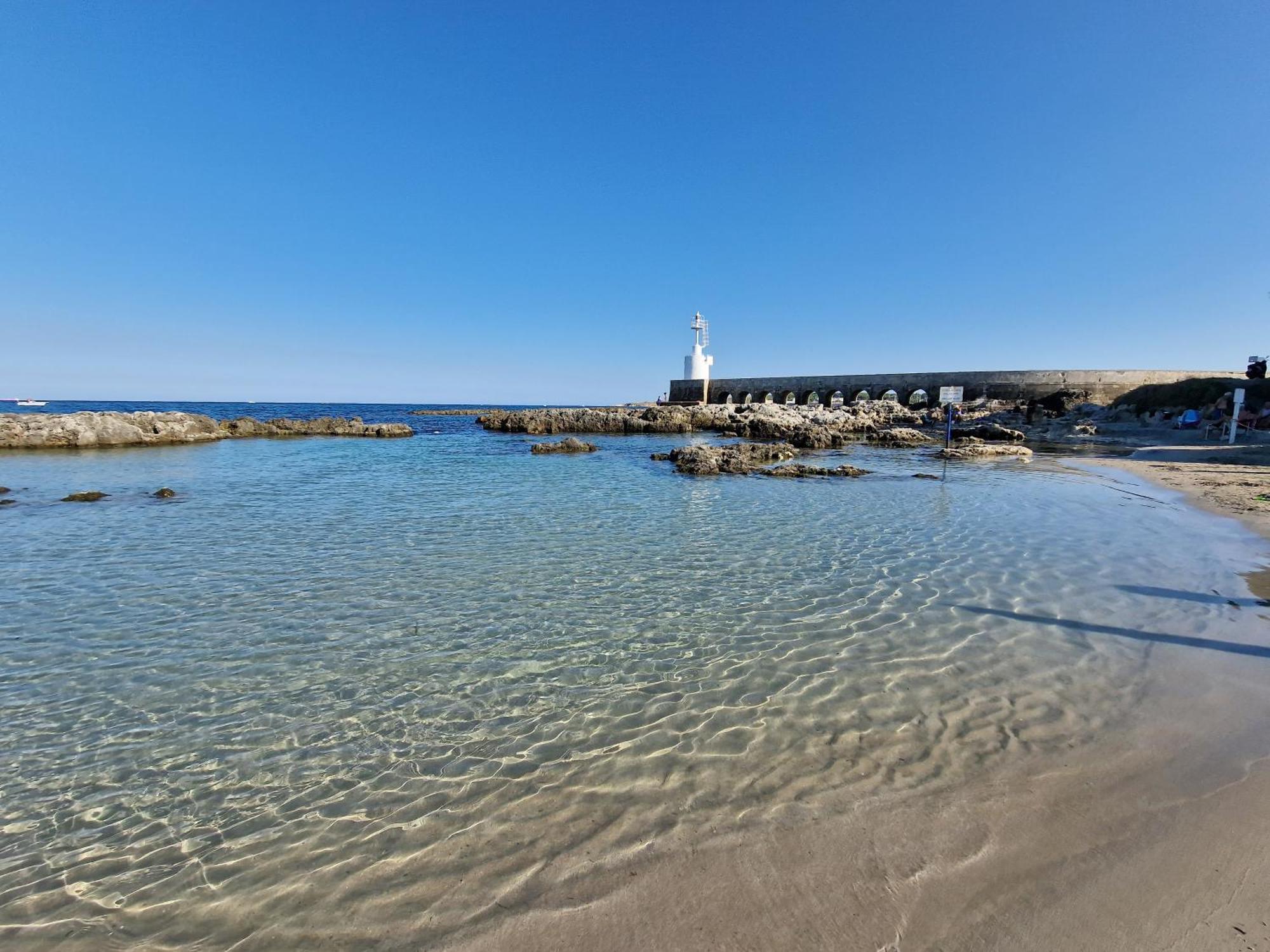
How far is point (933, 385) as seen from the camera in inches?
2293

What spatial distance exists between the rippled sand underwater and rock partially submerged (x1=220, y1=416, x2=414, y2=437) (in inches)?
1343

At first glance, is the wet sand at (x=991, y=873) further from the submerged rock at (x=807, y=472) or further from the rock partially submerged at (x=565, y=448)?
the rock partially submerged at (x=565, y=448)

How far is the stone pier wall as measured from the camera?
4750cm

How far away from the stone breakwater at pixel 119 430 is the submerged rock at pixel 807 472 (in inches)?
1351

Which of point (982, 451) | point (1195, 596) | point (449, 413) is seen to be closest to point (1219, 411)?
point (982, 451)

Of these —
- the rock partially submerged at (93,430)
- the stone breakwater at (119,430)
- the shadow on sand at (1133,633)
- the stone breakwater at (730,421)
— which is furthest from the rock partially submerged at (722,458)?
the rock partially submerged at (93,430)

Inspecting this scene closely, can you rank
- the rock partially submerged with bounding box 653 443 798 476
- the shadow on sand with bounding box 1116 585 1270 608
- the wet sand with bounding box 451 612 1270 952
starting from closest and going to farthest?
1. the wet sand with bounding box 451 612 1270 952
2. the shadow on sand with bounding box 1116 585 1270 608
3. the rock partially submerged with bounding box 653 443 798 476

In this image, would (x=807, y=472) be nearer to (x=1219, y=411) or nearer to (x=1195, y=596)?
(x=1195, y=596)

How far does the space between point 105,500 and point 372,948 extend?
56.7 feet

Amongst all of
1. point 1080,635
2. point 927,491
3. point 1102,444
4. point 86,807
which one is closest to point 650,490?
point 927,491

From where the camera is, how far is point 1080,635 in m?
6.06

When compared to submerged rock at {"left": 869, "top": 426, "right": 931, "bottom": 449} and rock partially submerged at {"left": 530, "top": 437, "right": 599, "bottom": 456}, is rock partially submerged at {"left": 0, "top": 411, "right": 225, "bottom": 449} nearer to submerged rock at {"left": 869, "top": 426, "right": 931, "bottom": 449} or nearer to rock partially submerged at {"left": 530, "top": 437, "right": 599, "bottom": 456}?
rock partially submerged at {"left": 530, "top": 437, "right": 599, "bottom": 456}

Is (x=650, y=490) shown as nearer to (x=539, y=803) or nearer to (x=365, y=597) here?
(x=365, y=597)

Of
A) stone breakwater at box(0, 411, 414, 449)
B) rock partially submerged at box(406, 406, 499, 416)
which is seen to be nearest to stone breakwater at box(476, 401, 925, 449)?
stone breakwater at box(0, 411, 414, 449)
